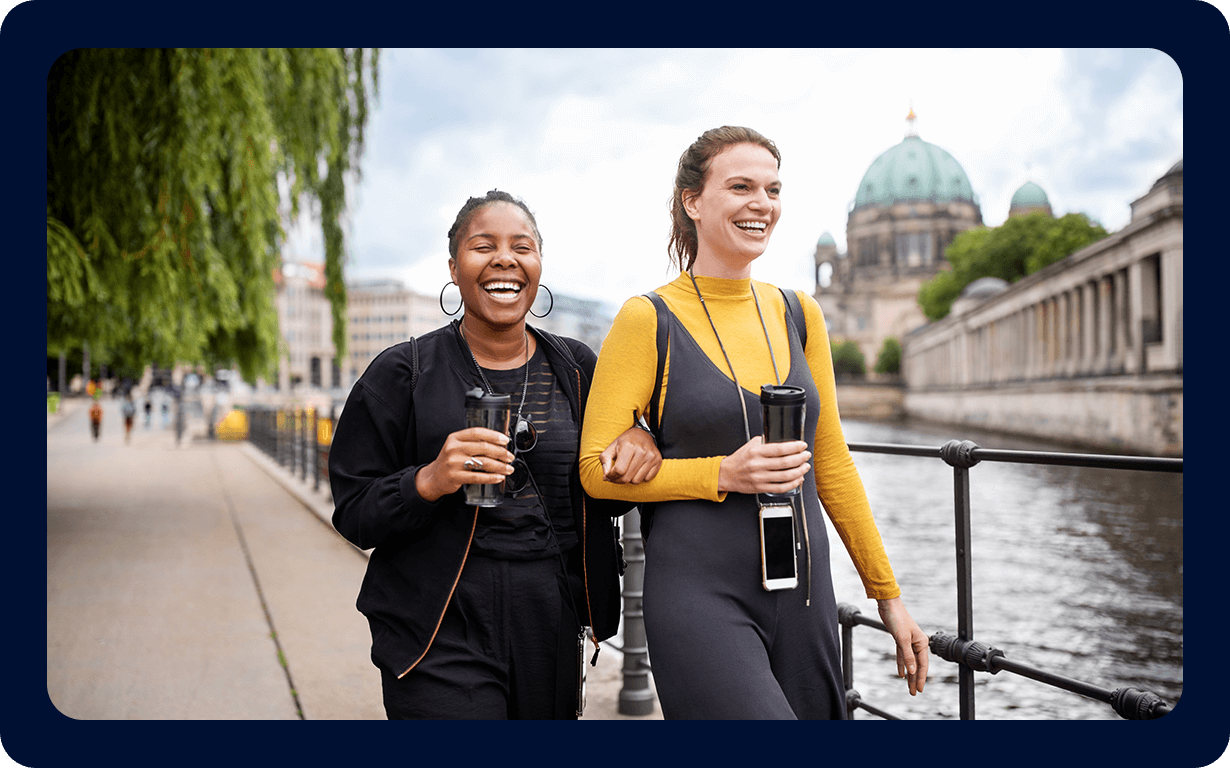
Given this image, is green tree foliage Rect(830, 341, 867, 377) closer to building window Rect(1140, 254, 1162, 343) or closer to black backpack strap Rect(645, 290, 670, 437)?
building window Rect(1140, 254, 1162, 343)

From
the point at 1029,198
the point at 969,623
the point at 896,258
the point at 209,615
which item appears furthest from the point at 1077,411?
the point at 896,258

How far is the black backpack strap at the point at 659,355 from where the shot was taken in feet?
6.06

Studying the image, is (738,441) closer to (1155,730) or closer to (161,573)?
(1155,730)

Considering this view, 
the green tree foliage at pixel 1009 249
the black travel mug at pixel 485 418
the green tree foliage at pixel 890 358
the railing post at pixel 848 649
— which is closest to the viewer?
the black travel mug at pixel 485 418

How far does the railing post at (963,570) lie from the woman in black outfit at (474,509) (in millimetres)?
1178

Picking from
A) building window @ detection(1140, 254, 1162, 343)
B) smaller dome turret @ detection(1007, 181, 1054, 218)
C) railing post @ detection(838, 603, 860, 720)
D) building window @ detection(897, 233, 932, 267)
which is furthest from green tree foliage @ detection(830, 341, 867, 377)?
railing post @ detection(838, 603, 860, 720)

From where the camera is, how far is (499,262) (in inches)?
77.1

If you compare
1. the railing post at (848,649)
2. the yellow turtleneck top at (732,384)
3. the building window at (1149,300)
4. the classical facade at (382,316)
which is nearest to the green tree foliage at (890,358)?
the building window at (1149,300)

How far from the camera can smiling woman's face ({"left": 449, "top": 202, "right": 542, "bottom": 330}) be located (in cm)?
196

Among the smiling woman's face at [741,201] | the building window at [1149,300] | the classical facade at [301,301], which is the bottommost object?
the smiling woman's face at [741,201]

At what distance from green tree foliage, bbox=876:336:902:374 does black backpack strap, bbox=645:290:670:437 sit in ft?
280

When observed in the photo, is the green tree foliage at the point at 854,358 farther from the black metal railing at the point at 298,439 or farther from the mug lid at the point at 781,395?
the mug lid at the point at 781,395

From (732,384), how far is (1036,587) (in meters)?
15.7

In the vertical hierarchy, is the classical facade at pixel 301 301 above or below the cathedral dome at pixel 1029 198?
below
